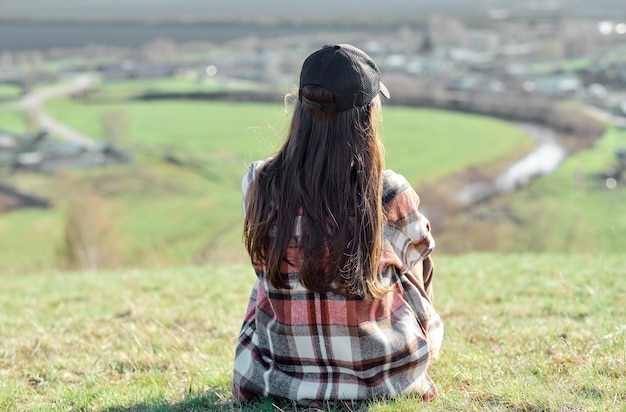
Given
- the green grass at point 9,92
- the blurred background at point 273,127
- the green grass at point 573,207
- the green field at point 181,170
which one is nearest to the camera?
the green grass at point 573,207

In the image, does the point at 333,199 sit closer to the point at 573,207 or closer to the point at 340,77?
the point at 340,77

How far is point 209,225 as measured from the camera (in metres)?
36.9

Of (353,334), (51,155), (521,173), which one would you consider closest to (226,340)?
(353,334)

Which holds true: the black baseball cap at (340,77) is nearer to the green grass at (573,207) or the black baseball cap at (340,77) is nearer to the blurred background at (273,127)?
the blurred background at (273,127)

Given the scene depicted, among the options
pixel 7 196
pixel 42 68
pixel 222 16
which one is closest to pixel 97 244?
pixel 7 196

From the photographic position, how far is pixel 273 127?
Answer: 3.37m

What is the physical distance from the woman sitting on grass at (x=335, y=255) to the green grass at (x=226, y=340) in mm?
190

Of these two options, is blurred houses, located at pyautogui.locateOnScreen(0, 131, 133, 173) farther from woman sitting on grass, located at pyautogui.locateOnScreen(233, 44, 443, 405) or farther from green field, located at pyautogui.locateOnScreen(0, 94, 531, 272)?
woman sitting on grass, located at pyautogui.locateOnScreen(233, 44, 443, 405)

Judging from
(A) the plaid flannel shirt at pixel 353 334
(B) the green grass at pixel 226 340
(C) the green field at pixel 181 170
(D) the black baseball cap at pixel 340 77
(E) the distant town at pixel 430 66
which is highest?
(D) the black baseball cap at pixel 340 77

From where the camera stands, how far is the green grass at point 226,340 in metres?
3.58

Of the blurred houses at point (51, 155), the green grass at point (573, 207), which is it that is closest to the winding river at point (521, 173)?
the green grass at point (573, 207)

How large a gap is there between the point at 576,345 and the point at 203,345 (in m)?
2.68

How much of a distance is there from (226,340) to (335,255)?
8.26ft

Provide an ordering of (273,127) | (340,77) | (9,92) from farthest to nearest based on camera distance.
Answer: (9,92), (273,127), (340,77)
